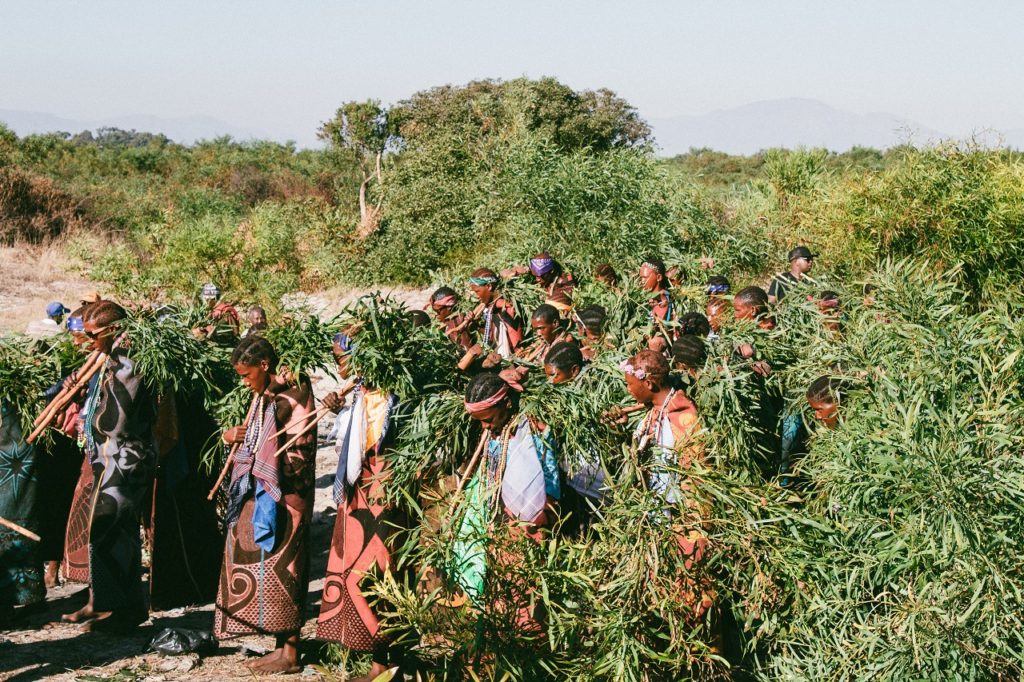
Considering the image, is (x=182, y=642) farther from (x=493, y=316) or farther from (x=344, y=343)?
(x=493, y=316)

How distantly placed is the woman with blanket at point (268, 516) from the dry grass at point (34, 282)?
12.1 m

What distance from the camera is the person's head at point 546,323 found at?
583 centimetres

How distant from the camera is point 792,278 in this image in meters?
8.42

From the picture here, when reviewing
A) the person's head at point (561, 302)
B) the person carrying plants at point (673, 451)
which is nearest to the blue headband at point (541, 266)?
the person's head at point (561, 302)

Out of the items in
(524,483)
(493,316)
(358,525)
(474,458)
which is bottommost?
(358,525)

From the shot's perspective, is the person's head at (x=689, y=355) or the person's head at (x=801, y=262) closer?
the person's head at (x=689, y=355)

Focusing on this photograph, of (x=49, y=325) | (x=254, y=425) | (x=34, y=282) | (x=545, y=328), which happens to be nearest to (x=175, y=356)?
(x=254, y=425)

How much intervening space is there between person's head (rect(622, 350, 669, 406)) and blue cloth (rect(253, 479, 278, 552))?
6.37ft

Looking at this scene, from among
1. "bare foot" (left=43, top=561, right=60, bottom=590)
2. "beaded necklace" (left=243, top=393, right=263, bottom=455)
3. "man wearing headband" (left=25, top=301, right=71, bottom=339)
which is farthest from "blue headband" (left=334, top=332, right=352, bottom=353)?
"bare foot" (left=43, top=561, right=60, bottom=590)

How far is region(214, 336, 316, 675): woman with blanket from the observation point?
4.94 m

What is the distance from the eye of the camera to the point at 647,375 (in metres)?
4.30

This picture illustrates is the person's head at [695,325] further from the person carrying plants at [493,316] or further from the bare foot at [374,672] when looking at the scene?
the bare foot at [374,672]

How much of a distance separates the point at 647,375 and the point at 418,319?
4.12 ft

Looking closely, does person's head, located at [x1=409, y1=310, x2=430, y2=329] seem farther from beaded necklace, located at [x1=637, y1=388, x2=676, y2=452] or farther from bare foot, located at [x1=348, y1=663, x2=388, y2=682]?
bare foot, located at [x1=348, y1=663, x2=388, y2=682]
